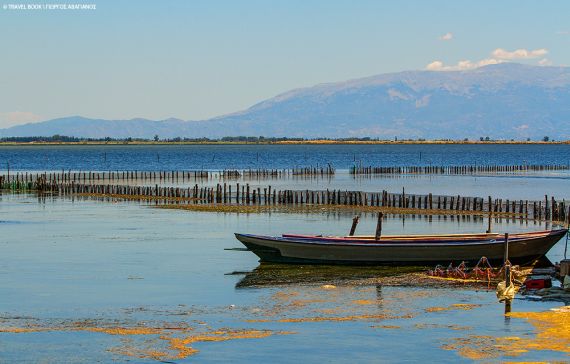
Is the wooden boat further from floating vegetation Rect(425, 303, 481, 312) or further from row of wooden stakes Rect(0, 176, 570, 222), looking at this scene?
row of wooden stakes Rect(0, 176, 570, 222)

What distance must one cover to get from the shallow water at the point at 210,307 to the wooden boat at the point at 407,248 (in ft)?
2.52

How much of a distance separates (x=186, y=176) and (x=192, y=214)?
65991 millimetres

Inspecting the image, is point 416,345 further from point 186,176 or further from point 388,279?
point 186,176

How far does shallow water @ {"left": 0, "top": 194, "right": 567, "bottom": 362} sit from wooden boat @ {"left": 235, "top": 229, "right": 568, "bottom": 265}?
2.52 ft

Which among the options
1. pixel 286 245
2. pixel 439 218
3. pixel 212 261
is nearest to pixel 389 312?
pixel 286 245

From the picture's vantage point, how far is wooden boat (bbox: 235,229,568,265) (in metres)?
42.9

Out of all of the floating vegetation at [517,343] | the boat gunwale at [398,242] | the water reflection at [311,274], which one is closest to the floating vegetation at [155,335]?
the floating vegetation at [517,343]

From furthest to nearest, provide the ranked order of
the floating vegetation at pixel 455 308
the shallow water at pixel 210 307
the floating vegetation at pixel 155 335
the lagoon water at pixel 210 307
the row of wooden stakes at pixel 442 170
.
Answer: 1. the row of wooden stakes at pixel 442 170
2. the floating vegetation at pixel 455 308
3. the shallow water at pixel 210 307
4. the lagoon water at pixel 210 307
5. the floating vegetation at pixel 155 335

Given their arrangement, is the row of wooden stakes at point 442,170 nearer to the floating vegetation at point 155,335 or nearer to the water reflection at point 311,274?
the water reflection at point 311,274

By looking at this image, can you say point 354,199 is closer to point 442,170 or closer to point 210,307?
point 210,307

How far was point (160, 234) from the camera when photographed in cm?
5838

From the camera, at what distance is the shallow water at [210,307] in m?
28.0

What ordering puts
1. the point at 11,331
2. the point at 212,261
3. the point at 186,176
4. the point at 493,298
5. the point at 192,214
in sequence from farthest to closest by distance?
1. the point at 186,176
2. the point at 192,214
3. the point at 212,261
4. the point at 493,298
5. the point at 11,331

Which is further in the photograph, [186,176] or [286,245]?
[186,176]
